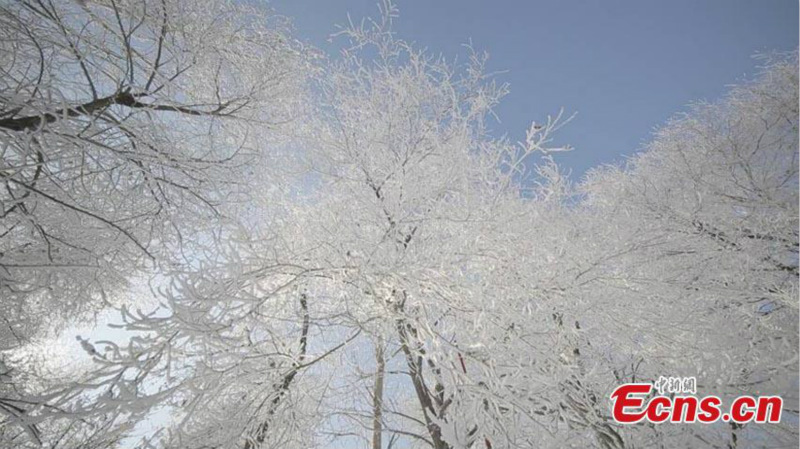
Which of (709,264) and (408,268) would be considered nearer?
(408,268)

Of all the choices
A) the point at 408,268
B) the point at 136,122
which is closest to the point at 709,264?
the point at 408,268

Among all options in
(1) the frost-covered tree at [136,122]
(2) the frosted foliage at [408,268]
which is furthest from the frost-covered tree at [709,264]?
(1) the frost-covered tree at [136,122]

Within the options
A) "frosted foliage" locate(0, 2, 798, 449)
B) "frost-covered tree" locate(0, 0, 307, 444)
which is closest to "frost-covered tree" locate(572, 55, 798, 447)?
"frosted foliage" locate(0, 2, 798, 449)

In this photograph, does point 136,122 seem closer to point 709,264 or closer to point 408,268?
point 408,268

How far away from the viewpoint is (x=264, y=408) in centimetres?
311

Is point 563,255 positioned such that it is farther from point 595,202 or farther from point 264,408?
point 595,202

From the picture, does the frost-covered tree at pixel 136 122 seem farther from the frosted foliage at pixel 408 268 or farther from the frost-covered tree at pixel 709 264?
the frost-covered tree at pixel 709 264

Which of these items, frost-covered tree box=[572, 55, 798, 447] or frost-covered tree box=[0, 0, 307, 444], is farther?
frost-covered tree box=[0, 0, 307, 444]

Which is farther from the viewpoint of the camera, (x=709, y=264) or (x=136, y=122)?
(x=709, y=264)

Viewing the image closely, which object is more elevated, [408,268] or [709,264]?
[709,264]

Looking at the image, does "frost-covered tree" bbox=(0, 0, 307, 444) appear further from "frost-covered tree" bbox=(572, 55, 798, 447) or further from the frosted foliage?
"frost-covered tree" bbox=(572, 55, 798, 447)

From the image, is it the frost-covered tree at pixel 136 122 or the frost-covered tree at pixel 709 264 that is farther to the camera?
the frost-covered tree at pixel 136 122

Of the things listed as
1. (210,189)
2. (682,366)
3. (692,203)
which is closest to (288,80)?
(210,189)

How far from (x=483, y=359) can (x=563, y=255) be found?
1.42 m
